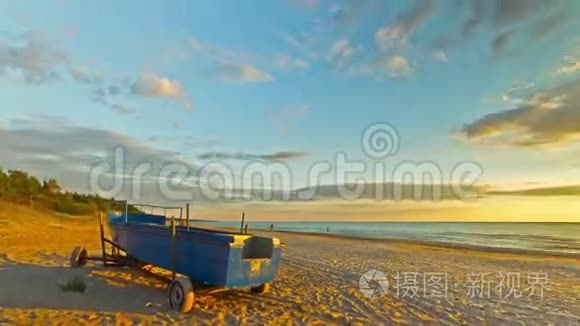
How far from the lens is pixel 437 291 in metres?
10.0

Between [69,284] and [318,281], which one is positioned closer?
[69,284]

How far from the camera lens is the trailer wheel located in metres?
6.65

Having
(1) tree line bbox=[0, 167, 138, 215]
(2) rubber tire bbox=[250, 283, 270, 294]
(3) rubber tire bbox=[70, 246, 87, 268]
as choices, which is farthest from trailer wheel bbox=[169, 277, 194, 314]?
(1) tree line bbox=[0, 167, 138, 215]

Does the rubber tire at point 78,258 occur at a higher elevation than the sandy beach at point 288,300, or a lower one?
higher

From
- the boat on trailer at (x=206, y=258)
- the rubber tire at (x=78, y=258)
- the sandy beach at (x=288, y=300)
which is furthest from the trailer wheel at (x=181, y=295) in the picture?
the rubber tire at (x=78, y=258)

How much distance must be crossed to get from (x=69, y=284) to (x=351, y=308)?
5724 millimetres

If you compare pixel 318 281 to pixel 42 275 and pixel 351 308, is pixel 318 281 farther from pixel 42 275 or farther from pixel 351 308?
pixel 42 275

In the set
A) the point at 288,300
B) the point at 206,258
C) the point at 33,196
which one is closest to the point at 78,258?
the point at 206,258

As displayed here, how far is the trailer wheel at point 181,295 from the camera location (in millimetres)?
6648

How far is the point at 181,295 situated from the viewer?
6.72 m

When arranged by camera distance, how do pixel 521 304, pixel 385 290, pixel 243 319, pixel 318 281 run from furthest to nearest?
pixel 318 281 < pixel 385 290 < pixel 521 304 < pixel 243 319

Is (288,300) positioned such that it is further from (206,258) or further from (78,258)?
(78,258)

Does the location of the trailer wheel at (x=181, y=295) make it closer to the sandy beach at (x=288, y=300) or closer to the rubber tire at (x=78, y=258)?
the sandy beach at (x=288, y=300)

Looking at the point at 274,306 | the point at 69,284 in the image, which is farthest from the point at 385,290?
the point at 69,284
